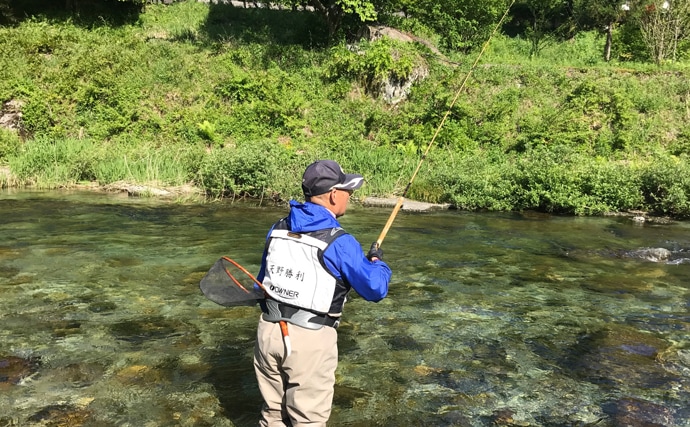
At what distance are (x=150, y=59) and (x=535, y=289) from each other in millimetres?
18755

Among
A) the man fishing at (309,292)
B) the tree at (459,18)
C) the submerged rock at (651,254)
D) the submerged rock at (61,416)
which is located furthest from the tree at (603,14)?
the submerged rock at (61,416)

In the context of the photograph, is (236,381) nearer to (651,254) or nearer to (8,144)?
(651,254)

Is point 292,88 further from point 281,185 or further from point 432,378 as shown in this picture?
point 432,378

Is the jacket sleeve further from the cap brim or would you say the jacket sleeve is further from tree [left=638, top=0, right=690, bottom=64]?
tree [left=638, top=0, right=690, bottom=64]

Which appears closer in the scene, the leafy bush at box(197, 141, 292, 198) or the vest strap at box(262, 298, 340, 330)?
the vest strap at box(262, 298, 340, 330)

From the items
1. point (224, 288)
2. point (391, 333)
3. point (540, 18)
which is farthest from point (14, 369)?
point (540, 18)

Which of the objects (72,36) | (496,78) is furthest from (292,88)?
(72,36)

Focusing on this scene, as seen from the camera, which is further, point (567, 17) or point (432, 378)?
point (567, 17)

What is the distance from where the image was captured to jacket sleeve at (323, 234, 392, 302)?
3113 millimetres

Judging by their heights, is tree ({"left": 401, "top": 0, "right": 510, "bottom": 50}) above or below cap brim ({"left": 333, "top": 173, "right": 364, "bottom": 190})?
above

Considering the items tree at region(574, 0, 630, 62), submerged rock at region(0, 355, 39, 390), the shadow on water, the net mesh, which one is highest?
tree at region(574, 0, 630, 62)

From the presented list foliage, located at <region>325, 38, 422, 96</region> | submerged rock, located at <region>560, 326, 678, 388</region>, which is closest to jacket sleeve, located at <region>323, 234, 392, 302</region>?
submerged rock, located at <region>560, 326, 678, 388</region>

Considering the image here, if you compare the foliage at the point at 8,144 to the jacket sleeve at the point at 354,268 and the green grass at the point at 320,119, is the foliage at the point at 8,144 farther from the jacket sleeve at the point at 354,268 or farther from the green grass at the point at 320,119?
the jacket sleeve at the point at 354,268

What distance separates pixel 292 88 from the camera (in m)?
21.1
